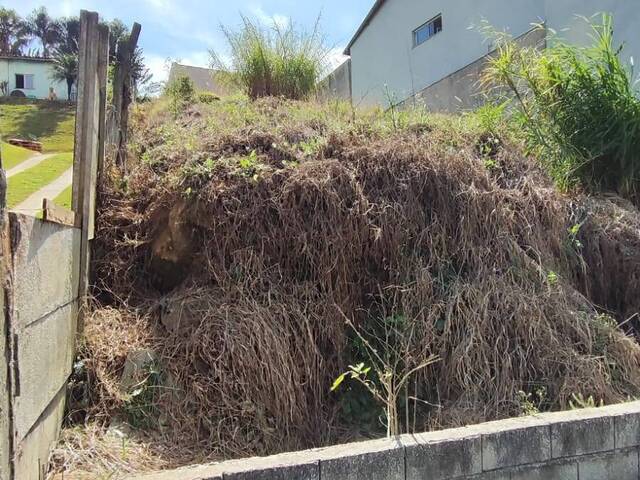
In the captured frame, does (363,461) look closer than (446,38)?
Yes

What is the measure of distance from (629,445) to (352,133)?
279cm

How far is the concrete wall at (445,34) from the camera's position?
782 cm

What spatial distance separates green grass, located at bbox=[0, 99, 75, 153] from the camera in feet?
59.2

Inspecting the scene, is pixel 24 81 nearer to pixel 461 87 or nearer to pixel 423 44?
pixel 423 44

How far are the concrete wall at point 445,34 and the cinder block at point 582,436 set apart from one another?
473 centimetres

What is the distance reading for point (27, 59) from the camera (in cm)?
3541

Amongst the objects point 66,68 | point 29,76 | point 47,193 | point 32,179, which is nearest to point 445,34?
point 32,179

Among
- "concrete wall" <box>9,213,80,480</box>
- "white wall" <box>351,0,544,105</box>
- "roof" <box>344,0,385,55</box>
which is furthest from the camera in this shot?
"roof" <box>344,0,385,55</box>

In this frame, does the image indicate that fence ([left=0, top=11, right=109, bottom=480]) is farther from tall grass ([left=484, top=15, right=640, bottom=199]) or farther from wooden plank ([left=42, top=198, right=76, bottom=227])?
tall grass ([left=484, top=15, right=640, bottom=199])

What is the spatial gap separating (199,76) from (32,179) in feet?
16.0

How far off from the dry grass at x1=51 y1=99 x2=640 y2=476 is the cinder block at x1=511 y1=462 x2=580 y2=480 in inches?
21.0

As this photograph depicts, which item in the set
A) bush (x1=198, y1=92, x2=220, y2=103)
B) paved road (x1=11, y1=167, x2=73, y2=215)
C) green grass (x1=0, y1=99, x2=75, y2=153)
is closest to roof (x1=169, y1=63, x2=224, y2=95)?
bush (x1=198, y1=92, x2=220, y2=103)

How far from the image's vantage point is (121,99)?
13.9 ft

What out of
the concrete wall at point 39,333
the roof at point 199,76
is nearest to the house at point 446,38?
the roof at point 199,76
